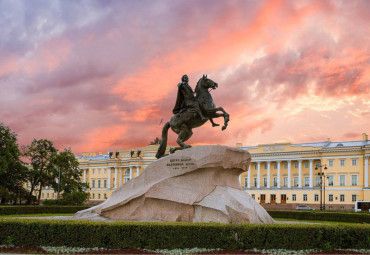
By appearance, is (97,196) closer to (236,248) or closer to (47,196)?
(47,196)

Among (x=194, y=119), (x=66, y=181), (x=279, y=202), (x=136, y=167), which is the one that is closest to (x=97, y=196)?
(x=136, y=167)

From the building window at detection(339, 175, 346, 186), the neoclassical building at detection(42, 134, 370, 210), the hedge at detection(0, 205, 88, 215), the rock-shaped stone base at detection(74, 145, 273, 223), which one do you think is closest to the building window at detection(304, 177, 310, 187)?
the neoclassical building at detection(42, 134, 370, 210)

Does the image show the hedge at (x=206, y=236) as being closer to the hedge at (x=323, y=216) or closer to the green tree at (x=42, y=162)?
the hedge at (x=323, y=216)

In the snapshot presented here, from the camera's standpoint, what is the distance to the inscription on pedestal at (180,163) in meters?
17.2

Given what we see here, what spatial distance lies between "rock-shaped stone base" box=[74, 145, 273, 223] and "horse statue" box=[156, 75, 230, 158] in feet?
4.62

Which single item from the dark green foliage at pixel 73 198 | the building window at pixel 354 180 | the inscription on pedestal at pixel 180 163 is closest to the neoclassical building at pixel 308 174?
the building window at pixel 354 180

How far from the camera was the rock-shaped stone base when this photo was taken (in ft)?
54.4

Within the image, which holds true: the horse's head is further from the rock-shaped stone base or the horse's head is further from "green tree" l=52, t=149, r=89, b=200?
"green tree" l=52, t=149, r=89, b=200

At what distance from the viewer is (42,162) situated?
59.0m

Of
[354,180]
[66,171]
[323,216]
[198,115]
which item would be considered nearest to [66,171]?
[66,171]

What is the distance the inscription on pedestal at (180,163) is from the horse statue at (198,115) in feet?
3.88

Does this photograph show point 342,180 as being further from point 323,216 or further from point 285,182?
point 323,216

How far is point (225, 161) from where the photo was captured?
17281mm

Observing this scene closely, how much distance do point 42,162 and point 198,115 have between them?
4492 cm
